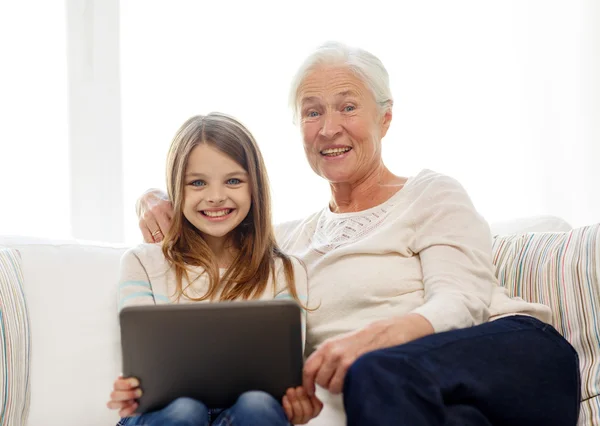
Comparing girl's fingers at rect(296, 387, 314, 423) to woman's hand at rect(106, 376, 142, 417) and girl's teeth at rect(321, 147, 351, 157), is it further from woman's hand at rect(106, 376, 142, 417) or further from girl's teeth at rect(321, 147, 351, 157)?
girl's teeth at rect(321, 147, 351, 157)

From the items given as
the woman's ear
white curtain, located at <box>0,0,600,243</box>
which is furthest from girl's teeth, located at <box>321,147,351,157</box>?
white curtain, located at <box>0,0,600,243</box>

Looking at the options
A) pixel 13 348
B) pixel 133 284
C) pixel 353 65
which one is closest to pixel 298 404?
pixel 133 284

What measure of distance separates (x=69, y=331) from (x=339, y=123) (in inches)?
31.8

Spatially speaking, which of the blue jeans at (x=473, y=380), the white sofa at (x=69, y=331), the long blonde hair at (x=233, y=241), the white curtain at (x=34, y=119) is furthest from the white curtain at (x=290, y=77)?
the blue jeans at (x=473, y=380)

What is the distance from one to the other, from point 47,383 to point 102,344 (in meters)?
0.14

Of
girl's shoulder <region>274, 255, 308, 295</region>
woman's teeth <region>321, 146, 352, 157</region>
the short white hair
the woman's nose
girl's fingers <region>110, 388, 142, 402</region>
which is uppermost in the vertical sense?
the short white hair

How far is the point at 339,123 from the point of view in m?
1.68

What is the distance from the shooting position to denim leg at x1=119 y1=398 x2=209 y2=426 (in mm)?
1084

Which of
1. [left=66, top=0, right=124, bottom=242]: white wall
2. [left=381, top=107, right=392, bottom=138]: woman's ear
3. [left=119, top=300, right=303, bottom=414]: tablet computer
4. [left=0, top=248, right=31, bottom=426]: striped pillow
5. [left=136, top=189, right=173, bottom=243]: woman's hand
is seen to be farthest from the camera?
[left=66, top=0, right=124, bottom=242]: white wall

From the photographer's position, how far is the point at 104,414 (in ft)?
5.07

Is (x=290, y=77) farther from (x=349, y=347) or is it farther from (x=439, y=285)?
(x=349, y=347)

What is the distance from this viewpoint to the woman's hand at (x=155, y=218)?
5.38ft

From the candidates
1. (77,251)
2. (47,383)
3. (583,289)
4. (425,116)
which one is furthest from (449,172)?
(47,383)

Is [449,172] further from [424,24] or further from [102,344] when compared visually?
[102,344]
